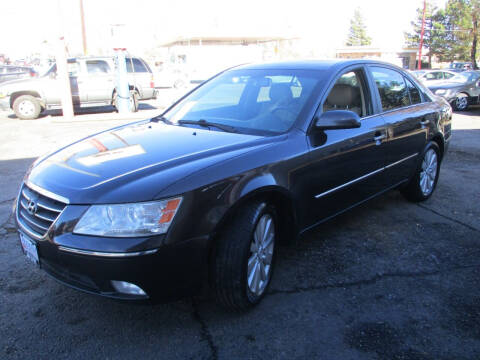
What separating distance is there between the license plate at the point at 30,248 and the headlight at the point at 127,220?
16.7 inches

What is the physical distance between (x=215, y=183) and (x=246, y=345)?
974 millimetres

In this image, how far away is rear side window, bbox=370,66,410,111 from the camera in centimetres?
402

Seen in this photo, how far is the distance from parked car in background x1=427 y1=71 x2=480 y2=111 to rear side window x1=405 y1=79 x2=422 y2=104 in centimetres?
1136

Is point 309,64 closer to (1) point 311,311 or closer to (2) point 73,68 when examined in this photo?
(1) point 311,311

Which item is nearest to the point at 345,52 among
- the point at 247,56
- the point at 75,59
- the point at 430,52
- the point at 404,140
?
the point at 430,52

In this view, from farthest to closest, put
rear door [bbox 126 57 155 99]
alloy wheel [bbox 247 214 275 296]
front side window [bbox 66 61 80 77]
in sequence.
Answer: rear door [bbox 126 57 155 99]
front side window [bbox 66 61 80 77]
alloy wheel [bbox 247 214 275 296]

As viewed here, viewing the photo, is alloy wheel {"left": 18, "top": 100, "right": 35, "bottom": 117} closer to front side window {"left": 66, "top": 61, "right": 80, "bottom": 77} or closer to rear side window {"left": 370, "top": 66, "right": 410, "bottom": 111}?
front side window {"left": 66, "top": 61, "right": 80, "bottom": 77}

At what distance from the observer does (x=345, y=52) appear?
59.2 metres

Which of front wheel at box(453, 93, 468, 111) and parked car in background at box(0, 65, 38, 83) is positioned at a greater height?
parked car in background at box(0, 65, 38, 83)

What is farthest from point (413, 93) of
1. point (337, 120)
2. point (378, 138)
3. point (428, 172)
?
point (337, 120)

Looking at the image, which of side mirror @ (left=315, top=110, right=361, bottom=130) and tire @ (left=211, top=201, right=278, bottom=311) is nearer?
tire @ (left=211, top=201, right=278, bottom=311)

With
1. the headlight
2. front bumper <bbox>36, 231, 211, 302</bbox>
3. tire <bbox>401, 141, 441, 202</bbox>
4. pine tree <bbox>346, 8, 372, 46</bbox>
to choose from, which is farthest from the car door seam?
pine tree <bbox>346, 8, 372, 46</bbox>

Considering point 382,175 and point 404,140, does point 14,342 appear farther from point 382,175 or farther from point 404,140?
point 404,140

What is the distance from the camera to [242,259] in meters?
2.48
